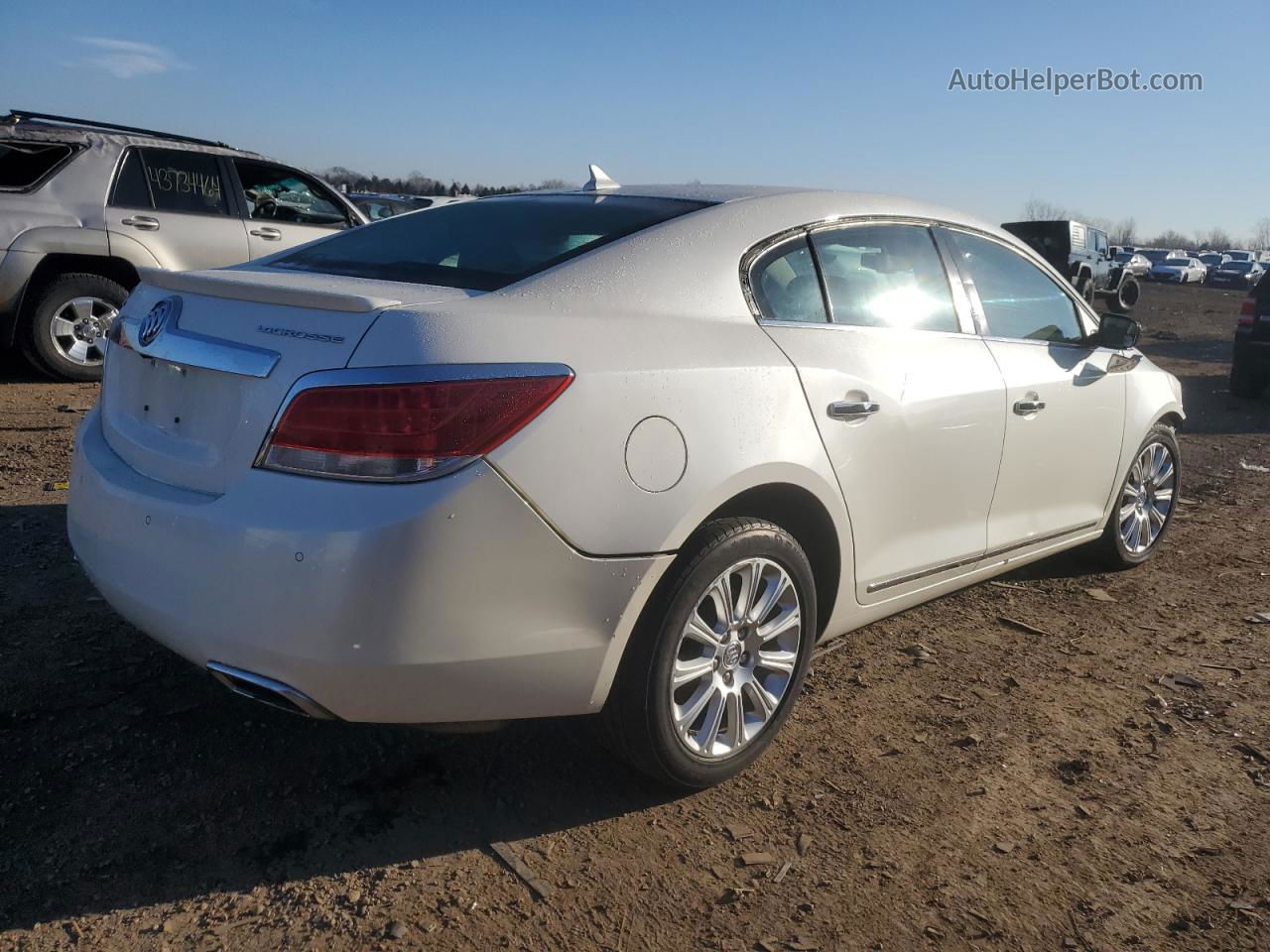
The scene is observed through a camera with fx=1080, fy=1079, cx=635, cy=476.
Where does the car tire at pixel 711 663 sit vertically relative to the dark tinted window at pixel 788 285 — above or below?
below

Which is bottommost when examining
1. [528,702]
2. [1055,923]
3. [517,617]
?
[1055,923]

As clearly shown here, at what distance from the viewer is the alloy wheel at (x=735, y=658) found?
2.74 metres

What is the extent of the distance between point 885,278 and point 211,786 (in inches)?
98.2

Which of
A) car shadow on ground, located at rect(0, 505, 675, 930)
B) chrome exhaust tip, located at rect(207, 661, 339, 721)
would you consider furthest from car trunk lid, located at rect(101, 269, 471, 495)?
car shadow on ground, located at rect(0, 505, 675, 930)

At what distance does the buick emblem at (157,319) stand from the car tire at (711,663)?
137cm

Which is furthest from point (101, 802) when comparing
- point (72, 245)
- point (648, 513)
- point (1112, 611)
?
point (72, 245)

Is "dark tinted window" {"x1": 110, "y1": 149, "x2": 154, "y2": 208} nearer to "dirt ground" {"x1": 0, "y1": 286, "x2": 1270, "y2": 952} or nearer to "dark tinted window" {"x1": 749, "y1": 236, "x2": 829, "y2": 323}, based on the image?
"dirt ground" {"x1": 0, "y1": 286, "x2": 1270, "y2": 952}

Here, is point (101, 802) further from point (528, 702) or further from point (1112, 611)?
point (1112, 611)

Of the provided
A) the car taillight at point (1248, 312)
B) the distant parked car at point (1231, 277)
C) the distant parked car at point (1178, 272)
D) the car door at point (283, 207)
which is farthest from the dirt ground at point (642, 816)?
the distant parked car at point (1178, 272)

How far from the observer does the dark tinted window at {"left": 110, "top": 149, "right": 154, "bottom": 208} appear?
305 inches

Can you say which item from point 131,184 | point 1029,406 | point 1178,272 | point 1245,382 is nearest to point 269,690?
point 1029,406

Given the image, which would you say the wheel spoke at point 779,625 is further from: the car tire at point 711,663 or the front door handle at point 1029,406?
the front door handle at point 1029,406

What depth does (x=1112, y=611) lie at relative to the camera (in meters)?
4.54

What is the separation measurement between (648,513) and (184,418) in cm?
110
